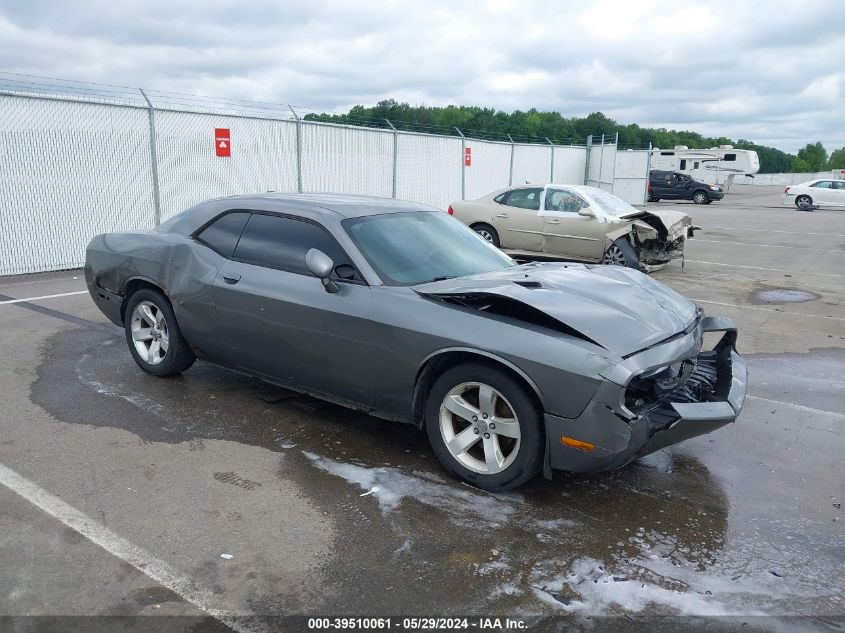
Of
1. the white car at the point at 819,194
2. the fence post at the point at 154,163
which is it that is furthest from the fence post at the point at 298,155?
the white car at the point at 819,194

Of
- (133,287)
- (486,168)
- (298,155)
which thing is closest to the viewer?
(133,287)

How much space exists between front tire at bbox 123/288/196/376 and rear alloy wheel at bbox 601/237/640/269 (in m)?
7.78

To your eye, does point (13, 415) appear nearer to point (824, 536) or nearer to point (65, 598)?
point (65, 598)

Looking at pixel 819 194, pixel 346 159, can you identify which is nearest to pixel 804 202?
pixel 819 194

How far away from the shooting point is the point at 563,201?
1229cm

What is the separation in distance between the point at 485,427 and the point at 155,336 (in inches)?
122

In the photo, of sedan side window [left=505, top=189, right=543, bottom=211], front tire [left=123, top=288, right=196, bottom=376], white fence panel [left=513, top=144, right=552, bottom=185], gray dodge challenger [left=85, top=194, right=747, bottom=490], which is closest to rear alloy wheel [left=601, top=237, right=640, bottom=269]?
sedan side window [left=505, top=189, right=543, bottom=211]

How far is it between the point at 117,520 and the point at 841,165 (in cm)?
16620

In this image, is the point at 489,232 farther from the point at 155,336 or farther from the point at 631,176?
the point at 631,176

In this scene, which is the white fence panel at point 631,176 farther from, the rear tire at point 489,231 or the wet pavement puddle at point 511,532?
the wet pavement puddle at point 511,532

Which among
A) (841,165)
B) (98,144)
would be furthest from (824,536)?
(841,165)

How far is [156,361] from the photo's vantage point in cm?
564

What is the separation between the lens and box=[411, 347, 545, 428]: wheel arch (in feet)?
12.0

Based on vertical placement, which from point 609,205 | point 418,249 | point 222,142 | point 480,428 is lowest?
point 480,428
